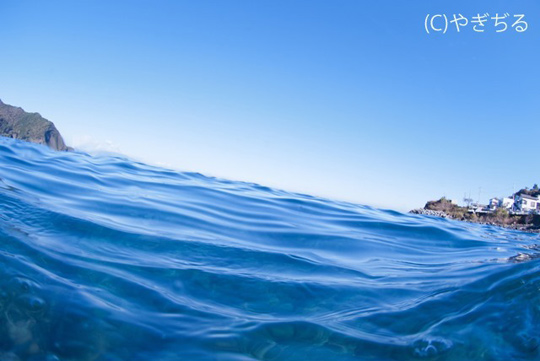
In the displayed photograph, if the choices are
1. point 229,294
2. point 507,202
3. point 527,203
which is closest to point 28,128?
point 229,294

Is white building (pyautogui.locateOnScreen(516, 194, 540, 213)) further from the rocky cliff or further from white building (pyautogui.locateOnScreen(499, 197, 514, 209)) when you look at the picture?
the rocky cliff

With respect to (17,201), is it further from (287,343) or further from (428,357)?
(428,357)

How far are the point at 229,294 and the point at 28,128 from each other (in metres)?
19.3

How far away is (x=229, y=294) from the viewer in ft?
8.95

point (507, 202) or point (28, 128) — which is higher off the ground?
point (507, 202)

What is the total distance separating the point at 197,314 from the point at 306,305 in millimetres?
940

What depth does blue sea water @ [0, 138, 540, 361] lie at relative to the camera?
1.96 meters

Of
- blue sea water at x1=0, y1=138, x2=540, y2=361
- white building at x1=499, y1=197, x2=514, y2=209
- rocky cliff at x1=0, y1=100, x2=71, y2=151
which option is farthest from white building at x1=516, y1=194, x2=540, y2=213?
rocky cliff at x1=0, y1=100, x2=71, y2=151

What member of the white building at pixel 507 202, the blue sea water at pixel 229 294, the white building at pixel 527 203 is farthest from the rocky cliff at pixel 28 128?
the white building at pixel 507 202

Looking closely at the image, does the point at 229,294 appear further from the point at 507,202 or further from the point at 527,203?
the point at 507,202

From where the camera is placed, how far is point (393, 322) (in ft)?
7.88

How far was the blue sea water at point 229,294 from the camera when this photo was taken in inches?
77.1

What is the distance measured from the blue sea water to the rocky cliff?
12.2 metres

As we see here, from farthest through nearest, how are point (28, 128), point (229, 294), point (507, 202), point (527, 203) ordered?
point (507, 202) → point (527, 203) → point (28, 128) → point (229, 294)
